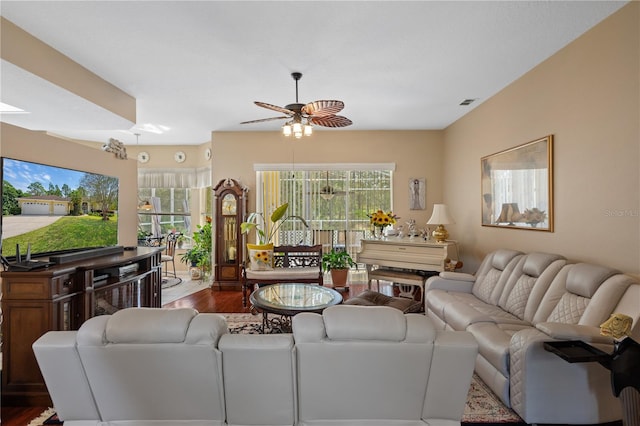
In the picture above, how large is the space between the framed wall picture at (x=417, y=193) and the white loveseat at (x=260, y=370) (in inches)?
171

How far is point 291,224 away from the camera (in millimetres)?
5793

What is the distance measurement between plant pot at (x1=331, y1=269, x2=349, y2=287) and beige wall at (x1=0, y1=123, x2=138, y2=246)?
2.99m

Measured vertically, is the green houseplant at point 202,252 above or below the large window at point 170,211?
below

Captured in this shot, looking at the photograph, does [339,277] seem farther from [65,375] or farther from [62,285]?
[65,375]

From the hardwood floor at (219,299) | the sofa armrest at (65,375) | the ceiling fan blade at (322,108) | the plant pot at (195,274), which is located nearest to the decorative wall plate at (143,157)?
the plant pot at (195,274)

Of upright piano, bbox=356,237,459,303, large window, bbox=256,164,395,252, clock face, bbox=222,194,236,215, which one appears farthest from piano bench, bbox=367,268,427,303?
clock face, bbox=222,194,236,215

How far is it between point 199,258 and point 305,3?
5.18 meters

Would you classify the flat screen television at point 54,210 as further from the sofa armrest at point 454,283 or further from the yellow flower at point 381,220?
the sofa armrest at point 454,283

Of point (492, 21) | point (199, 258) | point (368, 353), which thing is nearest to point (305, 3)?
point (492, 21)

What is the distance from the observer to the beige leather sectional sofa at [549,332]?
6.09ft

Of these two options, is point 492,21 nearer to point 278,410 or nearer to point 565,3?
point 565,3

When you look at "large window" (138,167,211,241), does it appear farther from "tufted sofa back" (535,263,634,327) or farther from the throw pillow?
"tufted sofa back" (535,263,634,327)

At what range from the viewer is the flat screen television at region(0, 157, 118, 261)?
7.73 feet

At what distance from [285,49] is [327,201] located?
10.8ft
